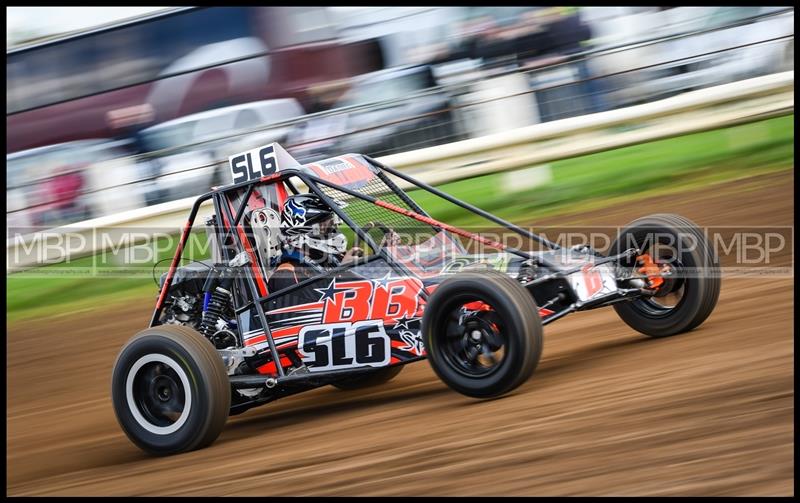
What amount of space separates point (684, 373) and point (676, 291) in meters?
1.02

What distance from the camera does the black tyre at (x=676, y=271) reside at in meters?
6.04

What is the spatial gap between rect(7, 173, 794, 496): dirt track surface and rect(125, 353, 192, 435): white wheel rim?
0.61 feet

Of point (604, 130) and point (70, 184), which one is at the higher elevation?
point (70, 184)

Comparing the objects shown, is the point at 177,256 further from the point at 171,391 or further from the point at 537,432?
the point at 537,432

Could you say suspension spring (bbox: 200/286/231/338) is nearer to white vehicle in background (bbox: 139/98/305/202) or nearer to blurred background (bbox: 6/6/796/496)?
blurred background (bbox: 6/6/796/496)

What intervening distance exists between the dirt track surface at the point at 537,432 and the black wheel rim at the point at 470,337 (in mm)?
205

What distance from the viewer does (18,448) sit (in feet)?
22.8

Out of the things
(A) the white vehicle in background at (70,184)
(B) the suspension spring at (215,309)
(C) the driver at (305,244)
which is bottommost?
(B) the suspension spring at (215,309)

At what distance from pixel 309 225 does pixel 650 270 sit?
197cm

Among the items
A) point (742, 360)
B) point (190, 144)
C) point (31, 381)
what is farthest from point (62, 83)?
point (742, 360)

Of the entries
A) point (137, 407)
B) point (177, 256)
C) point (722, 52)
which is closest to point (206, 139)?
point (722, 52)

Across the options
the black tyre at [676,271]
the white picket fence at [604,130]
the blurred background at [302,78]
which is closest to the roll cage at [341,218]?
the black tyre at [676,271]

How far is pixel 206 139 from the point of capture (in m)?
12.3

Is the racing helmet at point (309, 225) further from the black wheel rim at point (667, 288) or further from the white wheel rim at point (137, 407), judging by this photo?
the black wheel rim at point (667, 288)
